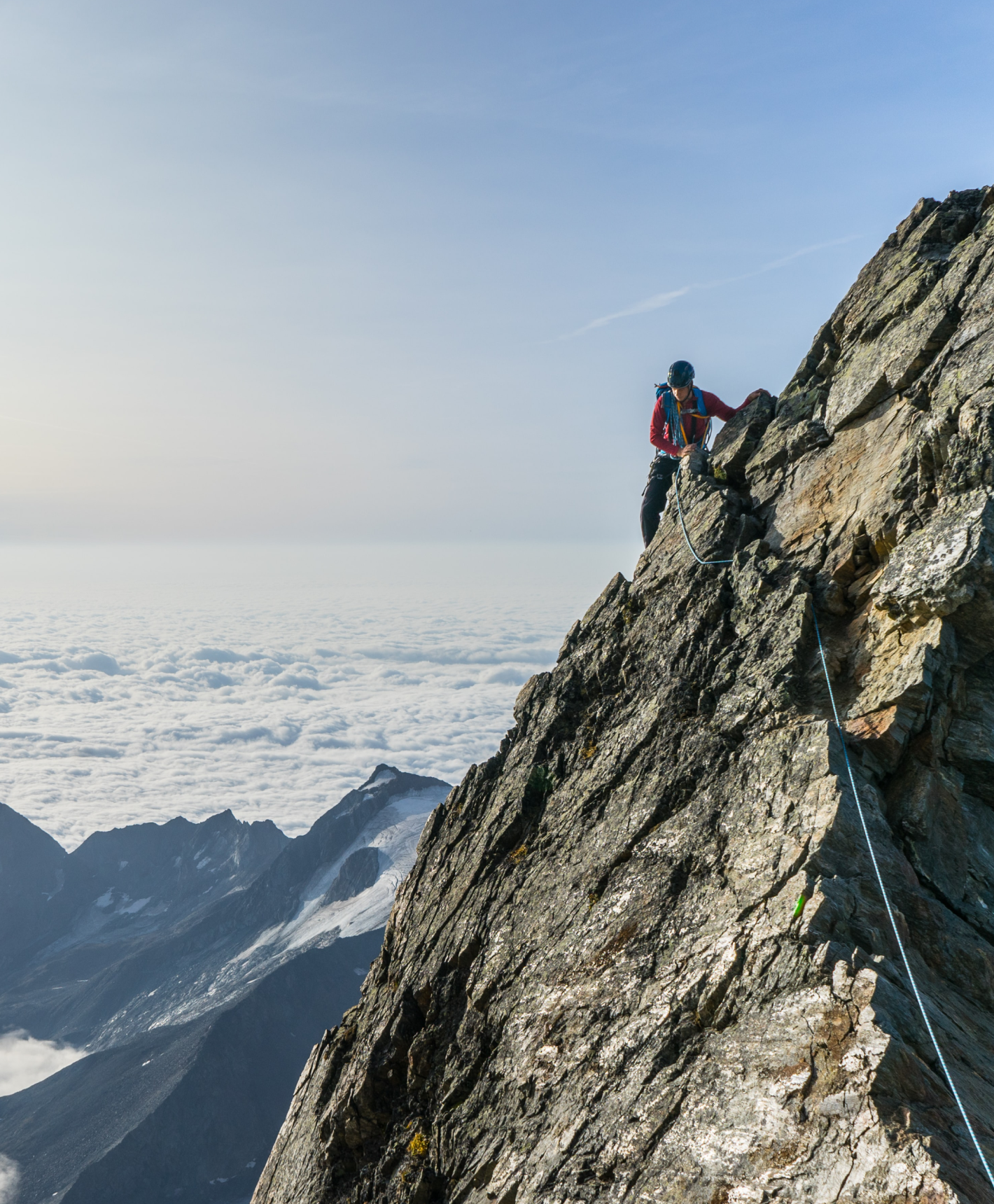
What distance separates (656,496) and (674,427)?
7.08ft

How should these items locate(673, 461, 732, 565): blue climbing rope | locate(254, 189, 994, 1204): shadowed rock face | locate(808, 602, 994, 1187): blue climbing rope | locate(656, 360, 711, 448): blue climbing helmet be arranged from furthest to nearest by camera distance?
locate(656, 360, 711, 448): blue climbing helmet < locate(673, 461, 732, 565): blue climbing rope < locate(254, 189, 994, 1204): shadowed rock face < locate(808, 602, 994, 1187): blue climbing rope

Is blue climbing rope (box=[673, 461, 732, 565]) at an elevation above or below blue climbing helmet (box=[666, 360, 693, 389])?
below

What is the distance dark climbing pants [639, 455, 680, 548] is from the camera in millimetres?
24109

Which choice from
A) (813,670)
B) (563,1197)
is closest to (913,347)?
(813,670)

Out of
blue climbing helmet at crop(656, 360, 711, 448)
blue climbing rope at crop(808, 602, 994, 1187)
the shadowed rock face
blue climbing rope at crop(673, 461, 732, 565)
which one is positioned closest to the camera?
blue climbing rope at crop(808, 602, 994, 1187)

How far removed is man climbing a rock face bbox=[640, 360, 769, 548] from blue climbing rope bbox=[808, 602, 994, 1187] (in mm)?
9870

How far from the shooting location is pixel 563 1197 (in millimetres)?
10586

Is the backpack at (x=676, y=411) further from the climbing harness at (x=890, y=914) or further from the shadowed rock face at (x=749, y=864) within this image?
the climbing harness at (x=890, y=914)

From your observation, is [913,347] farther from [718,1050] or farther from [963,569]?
[718,1050]

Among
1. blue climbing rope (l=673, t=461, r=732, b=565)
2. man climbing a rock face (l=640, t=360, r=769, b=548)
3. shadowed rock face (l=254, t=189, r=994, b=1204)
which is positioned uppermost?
man climbing a rock face (l=640, t=360, r=769, b=548)

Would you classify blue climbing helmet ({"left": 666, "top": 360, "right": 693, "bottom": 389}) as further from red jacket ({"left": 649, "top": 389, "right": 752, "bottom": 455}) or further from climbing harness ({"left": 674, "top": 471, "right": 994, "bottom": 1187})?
climbing harness ({"left": 674, "top": 471, "right": 994, "bottom": 1187})

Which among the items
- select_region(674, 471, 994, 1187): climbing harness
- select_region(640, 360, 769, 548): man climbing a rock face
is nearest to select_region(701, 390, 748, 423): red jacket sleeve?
select_region(640, 360, 769, 548): man climbing a rock face

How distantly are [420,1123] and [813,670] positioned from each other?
11.5 meters

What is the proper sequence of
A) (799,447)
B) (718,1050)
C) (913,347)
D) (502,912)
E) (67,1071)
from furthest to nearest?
(67,1071) < (799,447) < (913,347) < (502,912) < (718,1050)
